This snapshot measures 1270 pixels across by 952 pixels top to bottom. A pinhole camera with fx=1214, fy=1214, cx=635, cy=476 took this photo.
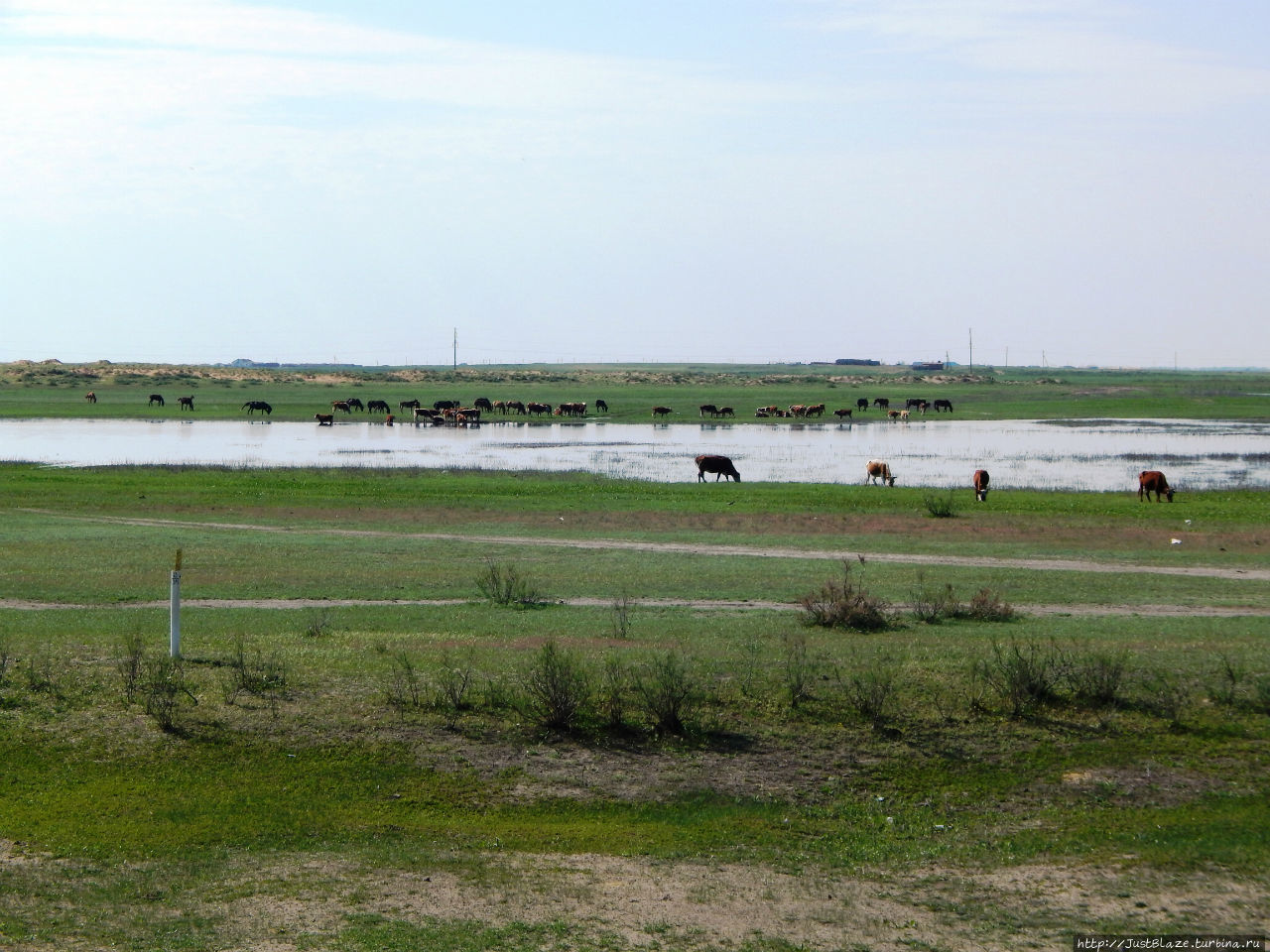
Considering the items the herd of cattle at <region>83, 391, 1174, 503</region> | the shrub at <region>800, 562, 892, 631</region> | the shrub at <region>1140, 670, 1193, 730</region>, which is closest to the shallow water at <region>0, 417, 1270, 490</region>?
the herd of cattle at <region>83, 391, 1174, 503</region>

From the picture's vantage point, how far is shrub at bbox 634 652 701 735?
1321 cm

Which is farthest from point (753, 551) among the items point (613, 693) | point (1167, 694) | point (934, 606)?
point (613, 693)

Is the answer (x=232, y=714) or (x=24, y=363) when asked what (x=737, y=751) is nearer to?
(x=232, y=714)

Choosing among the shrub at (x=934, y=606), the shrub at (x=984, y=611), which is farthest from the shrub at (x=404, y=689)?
the shrub at (x=984, y=611)

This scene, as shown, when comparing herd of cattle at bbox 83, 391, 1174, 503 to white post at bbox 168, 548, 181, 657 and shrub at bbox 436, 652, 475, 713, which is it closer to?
white post at bbox 168, 548, 181, 657

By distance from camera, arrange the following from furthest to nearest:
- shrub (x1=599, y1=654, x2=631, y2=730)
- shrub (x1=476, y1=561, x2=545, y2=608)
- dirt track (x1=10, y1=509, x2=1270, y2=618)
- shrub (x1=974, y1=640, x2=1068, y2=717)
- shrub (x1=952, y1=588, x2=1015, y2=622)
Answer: shrub (x1=476, y1=561, x2=545, y2=608)
dirt track (x1=10, y1=509, x2=1270, y2=618)
shrub (x1=952, y1=588, x2=1015, y2=622)
shrub (x1=974, y1=640, x2=1068, y2=717)
shrub (x1=599, y1=654, x2=631, y2=730)

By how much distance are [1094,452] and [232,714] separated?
170ft

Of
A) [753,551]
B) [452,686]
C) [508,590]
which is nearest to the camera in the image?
[452,686]

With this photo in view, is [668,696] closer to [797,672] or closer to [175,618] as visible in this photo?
[797,672]

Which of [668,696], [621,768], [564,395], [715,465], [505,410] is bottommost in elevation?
[621,768]

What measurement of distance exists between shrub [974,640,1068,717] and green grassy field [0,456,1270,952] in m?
0.05

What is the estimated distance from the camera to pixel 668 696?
13.3m

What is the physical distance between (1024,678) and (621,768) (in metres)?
4.82

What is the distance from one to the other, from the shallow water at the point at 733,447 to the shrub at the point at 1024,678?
1130 inches
